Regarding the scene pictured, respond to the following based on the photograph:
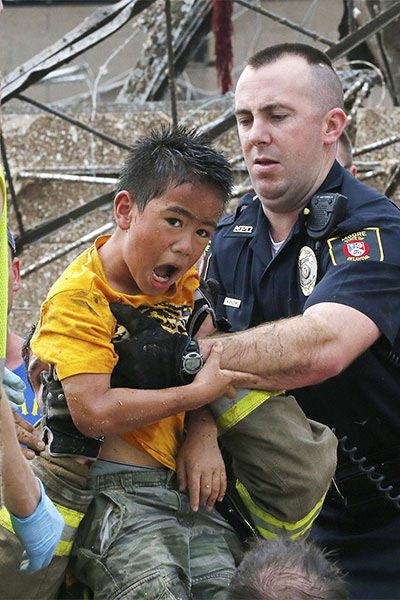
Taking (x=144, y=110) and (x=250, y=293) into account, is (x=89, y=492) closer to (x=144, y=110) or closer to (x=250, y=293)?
(x=250, y=293)

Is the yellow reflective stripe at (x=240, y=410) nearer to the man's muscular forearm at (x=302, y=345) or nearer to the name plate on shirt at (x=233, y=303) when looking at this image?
the man's muscular forearm at (x=302, y=345)

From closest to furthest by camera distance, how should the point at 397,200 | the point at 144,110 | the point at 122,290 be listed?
the point at 122,290, the point at 397,200, the point at 144,110

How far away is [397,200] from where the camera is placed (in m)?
6.77

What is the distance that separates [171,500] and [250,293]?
1272 mm

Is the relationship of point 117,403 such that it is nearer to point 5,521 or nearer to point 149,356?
point 149,356

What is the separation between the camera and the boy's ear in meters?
3.24

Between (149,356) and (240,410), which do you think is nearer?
A: (149,356)

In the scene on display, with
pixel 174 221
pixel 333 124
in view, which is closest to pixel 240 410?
pixel 174 221

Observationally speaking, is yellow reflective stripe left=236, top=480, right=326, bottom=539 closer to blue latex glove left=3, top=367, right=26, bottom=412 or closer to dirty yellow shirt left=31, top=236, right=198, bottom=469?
dirty yellow shirt left=31, top=236, right=198, bottom=469

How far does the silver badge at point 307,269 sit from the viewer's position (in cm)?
399

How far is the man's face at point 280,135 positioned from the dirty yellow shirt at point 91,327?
3.52 ft

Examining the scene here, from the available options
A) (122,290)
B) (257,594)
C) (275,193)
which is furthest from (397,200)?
(257,594)

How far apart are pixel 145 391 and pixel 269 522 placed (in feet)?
1.66

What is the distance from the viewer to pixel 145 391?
299cm
